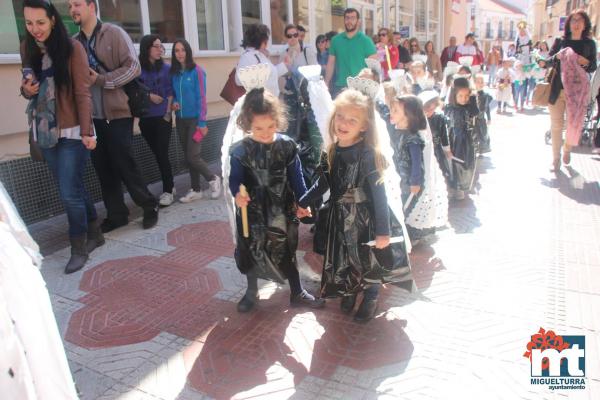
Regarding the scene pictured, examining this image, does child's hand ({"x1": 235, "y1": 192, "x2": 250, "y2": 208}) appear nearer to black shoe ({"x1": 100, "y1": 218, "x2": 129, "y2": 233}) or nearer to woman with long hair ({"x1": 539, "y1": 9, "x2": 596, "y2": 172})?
black shoe ({"x1": 100, "y1": 218, "x2": 129, "y2": 233})

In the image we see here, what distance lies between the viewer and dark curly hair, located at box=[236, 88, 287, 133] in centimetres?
305

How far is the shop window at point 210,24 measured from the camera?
8.05 meters

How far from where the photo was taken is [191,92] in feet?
18.7

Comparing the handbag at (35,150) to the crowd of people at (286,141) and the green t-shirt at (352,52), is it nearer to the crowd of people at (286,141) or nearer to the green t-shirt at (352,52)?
the crowd of people at (286,141)

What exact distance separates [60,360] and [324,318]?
1792mm

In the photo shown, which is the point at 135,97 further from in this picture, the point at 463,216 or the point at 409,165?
the point at 463,216

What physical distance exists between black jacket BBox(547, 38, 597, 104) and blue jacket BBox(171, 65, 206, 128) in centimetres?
443

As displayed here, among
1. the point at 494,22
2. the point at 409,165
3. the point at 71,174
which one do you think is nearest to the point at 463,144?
the point at 409,165

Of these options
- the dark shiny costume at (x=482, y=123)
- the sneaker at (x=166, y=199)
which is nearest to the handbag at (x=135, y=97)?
the sneaker at (x=166, y=199)

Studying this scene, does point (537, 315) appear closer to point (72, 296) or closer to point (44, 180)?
point (72, 296)

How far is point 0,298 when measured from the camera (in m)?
1.70

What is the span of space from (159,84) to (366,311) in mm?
3738

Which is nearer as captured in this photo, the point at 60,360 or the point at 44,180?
the point at 60,360

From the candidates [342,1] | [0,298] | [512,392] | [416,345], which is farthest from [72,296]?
[342,1]
